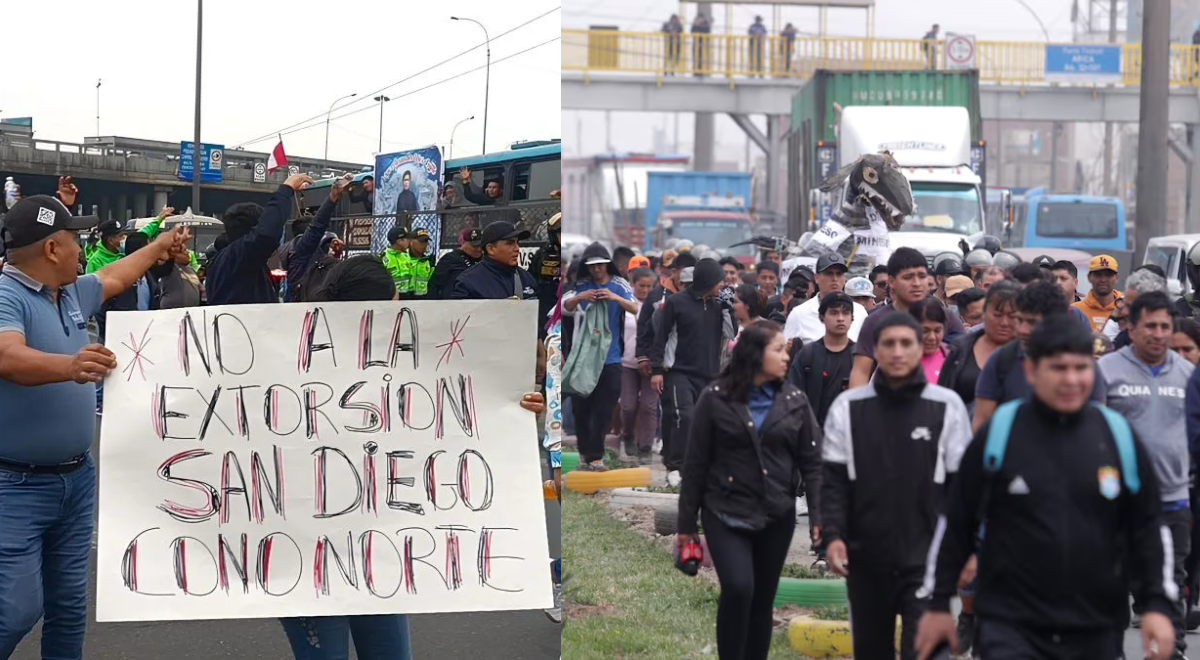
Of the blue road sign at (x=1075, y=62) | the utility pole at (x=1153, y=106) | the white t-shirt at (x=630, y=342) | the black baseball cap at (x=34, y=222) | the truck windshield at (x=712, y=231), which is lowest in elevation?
the white t-shirt at (x=630, y=342)

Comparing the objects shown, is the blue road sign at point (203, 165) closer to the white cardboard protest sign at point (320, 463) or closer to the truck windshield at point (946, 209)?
the white cardboard protest sign at point (320, 463)

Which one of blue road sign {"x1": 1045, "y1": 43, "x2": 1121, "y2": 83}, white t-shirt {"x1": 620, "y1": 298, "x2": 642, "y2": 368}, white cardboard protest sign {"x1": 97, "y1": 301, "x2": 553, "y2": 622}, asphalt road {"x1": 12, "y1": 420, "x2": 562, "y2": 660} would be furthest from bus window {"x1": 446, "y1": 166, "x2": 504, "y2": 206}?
blue road sign {"x1": 1045, "y1": 43, "x2": 1121, "y2": 83}

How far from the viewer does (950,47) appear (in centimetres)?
4100

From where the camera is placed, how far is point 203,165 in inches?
449

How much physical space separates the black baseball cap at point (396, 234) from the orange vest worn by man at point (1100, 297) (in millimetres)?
6375

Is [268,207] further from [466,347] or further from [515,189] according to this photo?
[515,189]

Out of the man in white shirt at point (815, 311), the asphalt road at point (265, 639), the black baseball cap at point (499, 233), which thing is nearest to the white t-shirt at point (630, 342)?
the man in white shirt at point (815, 311)

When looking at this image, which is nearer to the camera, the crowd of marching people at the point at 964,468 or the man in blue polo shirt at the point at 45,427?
the crowd of marching people at the point at 964,468

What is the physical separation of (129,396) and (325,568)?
0.85 m

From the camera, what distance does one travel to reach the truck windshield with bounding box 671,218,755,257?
45.5 metres

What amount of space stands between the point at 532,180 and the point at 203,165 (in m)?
11.5

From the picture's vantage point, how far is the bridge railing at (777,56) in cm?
3922

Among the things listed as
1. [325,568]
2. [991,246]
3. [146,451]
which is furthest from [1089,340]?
[991,246]

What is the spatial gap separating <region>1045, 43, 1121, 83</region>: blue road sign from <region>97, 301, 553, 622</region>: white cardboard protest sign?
4060 centimetres
